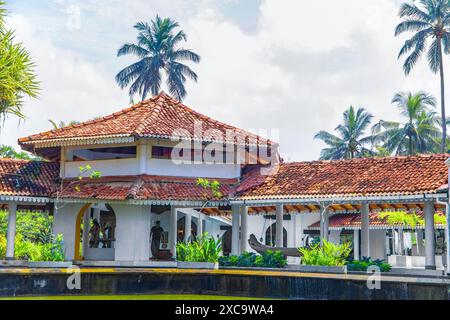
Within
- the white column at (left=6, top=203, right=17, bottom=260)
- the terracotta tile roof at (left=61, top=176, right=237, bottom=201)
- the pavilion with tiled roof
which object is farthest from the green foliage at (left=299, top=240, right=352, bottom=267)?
the white column at (left=6, top=203, right=17, bottom=260)

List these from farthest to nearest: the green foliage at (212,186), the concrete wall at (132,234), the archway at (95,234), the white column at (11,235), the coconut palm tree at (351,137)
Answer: the coconut palm tree at (351,137), the archway at (95,234), the green foliage at (212,186), the white column at (11,235), the concrete wall at (132,234)

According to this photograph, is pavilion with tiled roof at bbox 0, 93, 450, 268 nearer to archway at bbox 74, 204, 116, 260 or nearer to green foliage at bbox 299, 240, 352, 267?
archway at bbox 74, 204, 116, 260

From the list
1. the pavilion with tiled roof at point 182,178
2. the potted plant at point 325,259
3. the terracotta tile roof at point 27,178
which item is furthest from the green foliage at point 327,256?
the terracotta tile roof at point 27,178

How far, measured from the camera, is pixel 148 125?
2291cm

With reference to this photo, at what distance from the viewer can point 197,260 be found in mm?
21375

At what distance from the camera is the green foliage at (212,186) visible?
897 inches

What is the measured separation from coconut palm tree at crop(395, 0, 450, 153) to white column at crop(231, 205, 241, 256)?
2112 cm

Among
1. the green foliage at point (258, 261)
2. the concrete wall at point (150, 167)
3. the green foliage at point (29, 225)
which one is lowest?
the green foliage at point (258, 261)

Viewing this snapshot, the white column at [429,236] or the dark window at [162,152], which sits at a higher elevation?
the dark window at [162,152]

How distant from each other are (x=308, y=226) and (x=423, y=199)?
55.8ft

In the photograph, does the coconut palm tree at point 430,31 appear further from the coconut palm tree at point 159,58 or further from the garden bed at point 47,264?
the garden bed at point 47,264

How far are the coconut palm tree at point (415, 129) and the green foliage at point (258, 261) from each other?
28620 millimetres
